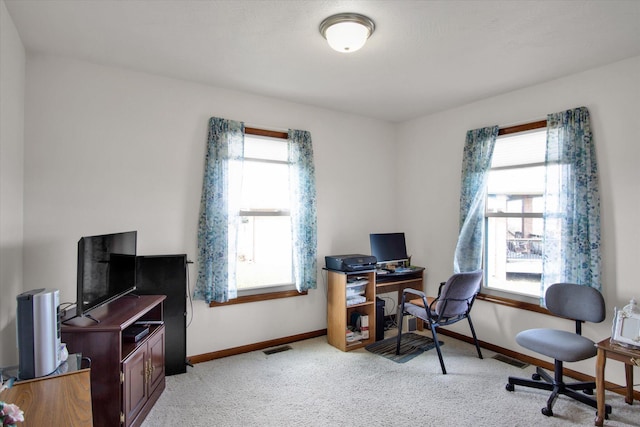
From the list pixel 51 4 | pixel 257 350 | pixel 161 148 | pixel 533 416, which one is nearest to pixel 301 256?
pixel 257 350

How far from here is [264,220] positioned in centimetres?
378

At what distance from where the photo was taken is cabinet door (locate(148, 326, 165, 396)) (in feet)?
8.39

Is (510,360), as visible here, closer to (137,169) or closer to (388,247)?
(388,247)

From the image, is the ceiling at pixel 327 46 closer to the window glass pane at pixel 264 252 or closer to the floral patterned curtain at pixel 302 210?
the floral patterned curtain at pixel 302 210

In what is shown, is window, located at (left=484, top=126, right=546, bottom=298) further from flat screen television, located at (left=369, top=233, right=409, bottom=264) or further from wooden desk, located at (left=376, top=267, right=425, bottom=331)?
flat screen television, located at (left=369, top=233, right=409, bottom=264)

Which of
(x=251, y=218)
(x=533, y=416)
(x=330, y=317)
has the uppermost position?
(x=251, y=218)

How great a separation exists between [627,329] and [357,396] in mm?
1958

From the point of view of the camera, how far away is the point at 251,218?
12.1ft

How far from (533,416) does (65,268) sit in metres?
3.67

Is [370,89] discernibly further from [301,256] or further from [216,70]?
[301,256]

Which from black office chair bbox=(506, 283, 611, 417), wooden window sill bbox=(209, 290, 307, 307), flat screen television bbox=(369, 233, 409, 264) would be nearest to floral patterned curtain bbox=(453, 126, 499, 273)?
flat screen television bbox=(369, 233, 409, 264)

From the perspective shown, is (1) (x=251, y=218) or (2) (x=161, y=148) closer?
(2) (x=161, y=148)

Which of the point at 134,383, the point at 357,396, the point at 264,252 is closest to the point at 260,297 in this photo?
the point at 264,252

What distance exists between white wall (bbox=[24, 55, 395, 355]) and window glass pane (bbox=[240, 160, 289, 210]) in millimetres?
432
